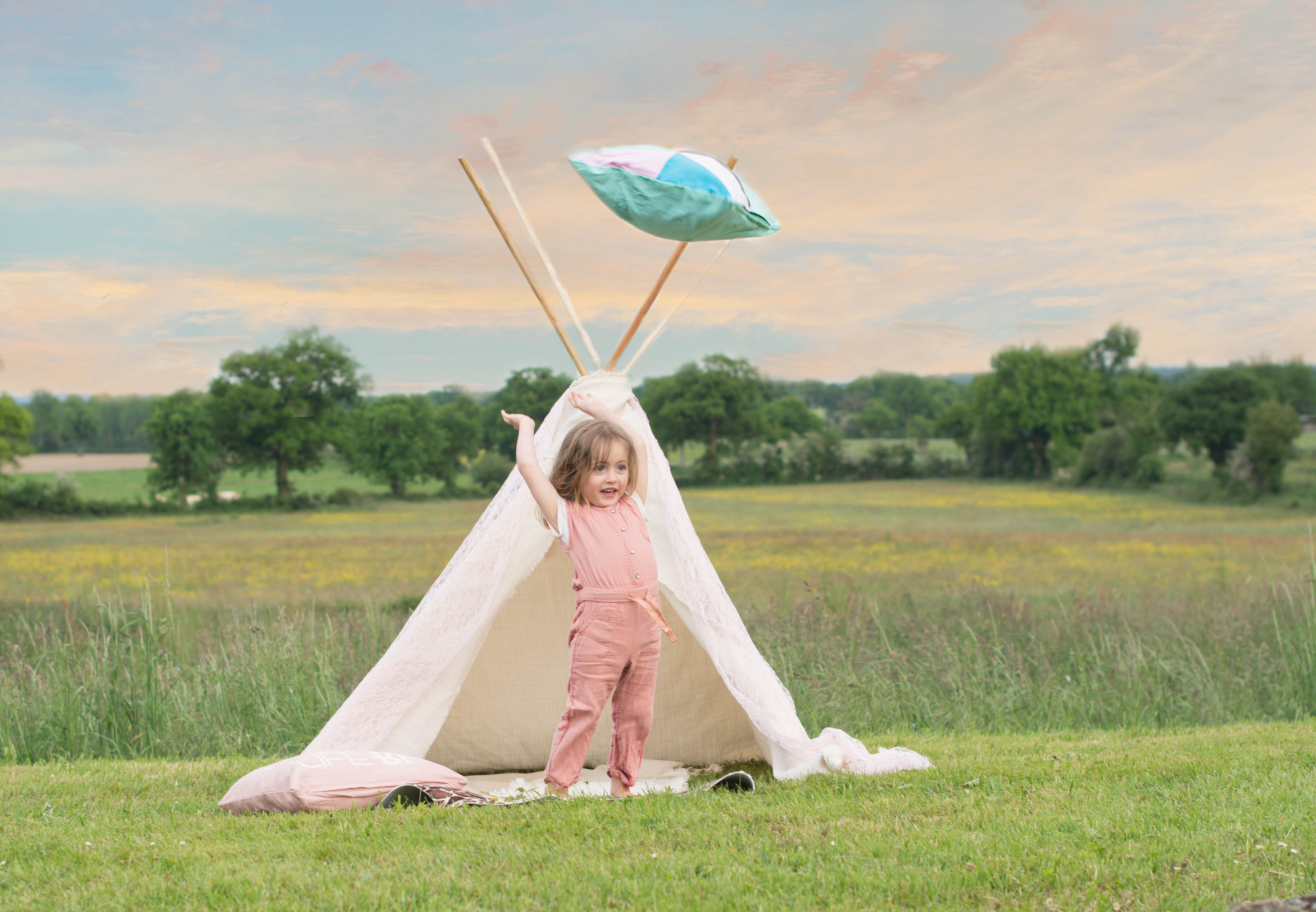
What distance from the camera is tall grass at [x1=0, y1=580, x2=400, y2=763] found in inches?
219

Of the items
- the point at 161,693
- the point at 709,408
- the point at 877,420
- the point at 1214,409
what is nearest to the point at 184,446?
the point at 709,408

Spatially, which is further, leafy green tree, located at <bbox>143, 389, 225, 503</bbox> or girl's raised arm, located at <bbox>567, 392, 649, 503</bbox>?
leafy green tree, located at <bbox>143, 389, 225, 503</bbox>

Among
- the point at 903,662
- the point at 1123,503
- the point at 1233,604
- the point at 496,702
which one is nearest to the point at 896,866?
the point at 496,702

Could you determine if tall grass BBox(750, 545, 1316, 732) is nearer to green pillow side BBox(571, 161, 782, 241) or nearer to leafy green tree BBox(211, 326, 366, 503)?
green pillow side BBox(571, 161, 782, 241)

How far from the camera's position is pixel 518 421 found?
382 cm

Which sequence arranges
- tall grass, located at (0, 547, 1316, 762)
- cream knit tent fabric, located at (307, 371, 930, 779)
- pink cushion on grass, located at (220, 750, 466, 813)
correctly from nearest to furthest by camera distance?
pink cushion on grass, located at (220, 750, 466, 813)
cream knit tent fabric, located at (307, 371, 930, 779)
tall grass, located at (0, 547, 1316, 762)

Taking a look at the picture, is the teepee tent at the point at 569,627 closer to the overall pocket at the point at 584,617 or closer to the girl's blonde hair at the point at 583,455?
the girl's blonde hair at the point at 583,455

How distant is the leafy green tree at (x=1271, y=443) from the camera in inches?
1083

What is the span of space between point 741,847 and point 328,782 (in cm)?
160

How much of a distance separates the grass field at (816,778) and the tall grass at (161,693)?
0.9 inches

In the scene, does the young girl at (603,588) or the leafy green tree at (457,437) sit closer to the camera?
the young girl at (603,588)

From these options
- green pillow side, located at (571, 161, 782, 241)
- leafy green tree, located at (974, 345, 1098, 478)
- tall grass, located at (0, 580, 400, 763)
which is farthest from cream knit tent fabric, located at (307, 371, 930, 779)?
leafy green tree, located at (974, 345, 1098, 478)

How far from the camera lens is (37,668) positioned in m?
6.36

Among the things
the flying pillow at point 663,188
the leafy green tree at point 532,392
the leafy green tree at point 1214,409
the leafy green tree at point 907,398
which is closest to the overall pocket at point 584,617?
the flying pillow at point 663,188
